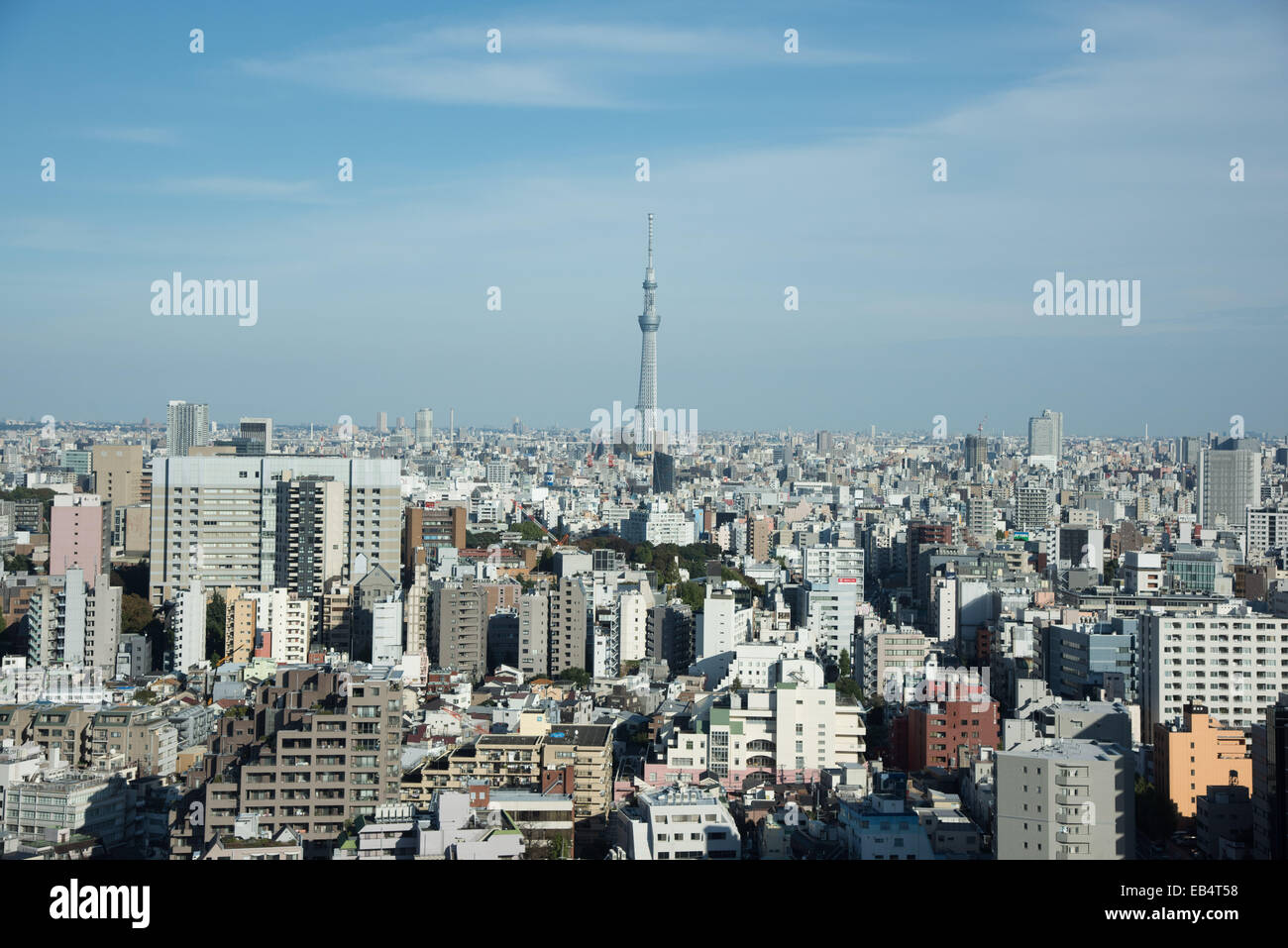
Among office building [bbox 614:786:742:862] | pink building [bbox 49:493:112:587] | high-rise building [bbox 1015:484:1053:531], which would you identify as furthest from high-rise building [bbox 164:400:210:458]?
office building [bbox 614:786:742:862]

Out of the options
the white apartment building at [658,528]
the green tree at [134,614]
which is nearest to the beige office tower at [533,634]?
the green tree at [134,614]

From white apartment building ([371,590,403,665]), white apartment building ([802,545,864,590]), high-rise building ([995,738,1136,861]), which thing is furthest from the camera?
white apartment building ([802,545,864,590])

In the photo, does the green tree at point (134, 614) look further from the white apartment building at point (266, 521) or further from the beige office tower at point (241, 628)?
the beige office tower at point (241, 628)

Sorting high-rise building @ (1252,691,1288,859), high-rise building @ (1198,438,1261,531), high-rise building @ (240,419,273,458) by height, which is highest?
high-rise building @ (240,419,273,458)

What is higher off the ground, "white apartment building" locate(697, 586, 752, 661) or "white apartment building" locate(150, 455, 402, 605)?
"white apartment building" locate(150, 455, 402, 605)

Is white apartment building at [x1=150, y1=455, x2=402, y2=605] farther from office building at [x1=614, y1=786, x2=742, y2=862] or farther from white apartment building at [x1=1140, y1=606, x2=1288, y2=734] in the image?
office building at [x1=614, y1=786, x2=742, y2=862]
